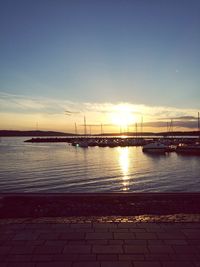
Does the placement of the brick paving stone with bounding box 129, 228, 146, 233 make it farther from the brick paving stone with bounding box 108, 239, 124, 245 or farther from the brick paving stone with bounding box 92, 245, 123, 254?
the brick paving stone with bounding box 92, 245, 123, 254

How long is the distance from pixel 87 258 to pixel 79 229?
4.70ft

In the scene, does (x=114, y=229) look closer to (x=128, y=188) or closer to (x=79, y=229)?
(x=79, y=229)

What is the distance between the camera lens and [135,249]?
4.95m

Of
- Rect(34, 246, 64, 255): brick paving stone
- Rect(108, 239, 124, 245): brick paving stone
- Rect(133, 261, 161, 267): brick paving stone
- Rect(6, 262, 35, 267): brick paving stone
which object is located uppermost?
Rect(6, 262, 35, 267): brick paving stone

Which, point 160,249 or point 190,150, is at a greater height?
point 160,249

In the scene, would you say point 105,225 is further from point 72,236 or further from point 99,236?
point 72,236

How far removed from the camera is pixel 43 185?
20.7m

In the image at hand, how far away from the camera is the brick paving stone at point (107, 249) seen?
485 centimetres

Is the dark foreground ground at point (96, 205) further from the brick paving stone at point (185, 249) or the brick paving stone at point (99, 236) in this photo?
the brick paving stone at point (185, 249)

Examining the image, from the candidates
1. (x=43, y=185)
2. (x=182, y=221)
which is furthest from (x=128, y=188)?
(x=182, y=221)

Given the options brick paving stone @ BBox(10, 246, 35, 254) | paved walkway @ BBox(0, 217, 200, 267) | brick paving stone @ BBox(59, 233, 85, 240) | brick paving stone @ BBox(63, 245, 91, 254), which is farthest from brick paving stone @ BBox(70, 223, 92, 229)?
brick paving stone @ BBox(10, 246, 35, 254)

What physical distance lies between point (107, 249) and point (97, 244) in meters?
0.29

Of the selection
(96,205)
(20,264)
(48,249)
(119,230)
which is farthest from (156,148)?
(20,264)

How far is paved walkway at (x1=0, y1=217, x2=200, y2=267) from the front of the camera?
4.48 meters
